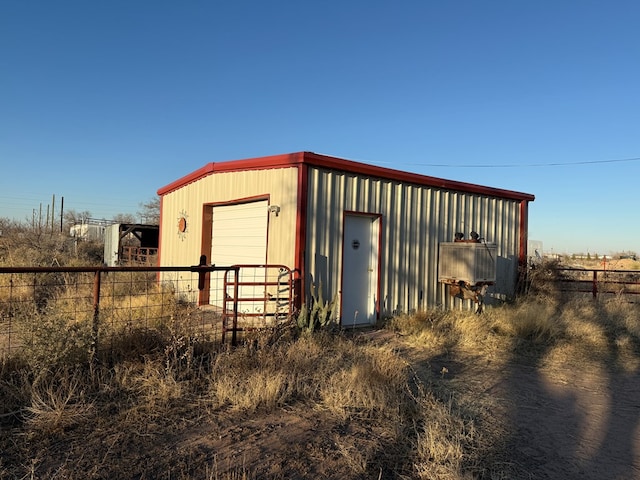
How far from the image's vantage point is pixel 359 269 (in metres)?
8.75

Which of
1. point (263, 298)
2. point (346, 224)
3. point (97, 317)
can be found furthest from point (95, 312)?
point (346, 224)

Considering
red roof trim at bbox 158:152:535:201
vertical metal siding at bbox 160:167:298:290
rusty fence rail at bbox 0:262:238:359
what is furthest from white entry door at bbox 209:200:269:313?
red roof trim at bbox 158:152:535:201

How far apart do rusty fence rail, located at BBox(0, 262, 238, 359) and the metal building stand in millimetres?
1241

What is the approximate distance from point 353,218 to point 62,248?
1750cm

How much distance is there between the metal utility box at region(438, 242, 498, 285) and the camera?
30.6ft

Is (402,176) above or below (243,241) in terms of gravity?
above

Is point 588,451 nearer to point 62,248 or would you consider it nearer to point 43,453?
point 43,453

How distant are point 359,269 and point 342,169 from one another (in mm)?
1966

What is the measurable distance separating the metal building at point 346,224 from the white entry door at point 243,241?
22 millimetres

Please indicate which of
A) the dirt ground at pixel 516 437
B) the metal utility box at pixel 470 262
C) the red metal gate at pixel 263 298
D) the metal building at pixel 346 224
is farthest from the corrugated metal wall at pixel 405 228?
the dirt ground at pixel 516 437

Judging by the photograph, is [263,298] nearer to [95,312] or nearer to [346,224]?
[346,224]

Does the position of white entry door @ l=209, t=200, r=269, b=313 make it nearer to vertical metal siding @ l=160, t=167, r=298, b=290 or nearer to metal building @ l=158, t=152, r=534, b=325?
metal building @ l=158, t=152, r=534, b=325

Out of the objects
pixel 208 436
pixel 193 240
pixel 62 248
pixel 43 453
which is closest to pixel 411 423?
pixel 208 436

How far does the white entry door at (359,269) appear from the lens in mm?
8535
